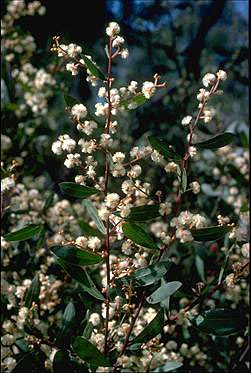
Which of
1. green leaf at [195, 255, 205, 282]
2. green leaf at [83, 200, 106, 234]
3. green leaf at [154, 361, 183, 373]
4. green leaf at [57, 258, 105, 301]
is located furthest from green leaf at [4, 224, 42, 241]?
green leaf at [195, 255, 205, 282]

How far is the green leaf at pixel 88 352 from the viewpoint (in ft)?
3.34

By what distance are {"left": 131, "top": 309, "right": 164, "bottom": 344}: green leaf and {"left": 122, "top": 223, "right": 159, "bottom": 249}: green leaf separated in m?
0.13

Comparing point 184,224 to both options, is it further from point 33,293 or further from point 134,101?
point 33,293

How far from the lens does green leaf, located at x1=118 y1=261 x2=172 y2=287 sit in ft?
3.35

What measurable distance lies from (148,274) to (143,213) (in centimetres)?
11

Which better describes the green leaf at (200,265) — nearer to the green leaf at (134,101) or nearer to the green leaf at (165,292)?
the green leaf at (165,292)

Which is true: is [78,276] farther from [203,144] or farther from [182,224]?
[203,144]

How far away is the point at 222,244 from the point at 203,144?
3.32 feet

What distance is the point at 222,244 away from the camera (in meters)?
1.99

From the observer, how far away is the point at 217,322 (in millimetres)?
1145

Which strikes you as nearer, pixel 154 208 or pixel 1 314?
pixel 154 208

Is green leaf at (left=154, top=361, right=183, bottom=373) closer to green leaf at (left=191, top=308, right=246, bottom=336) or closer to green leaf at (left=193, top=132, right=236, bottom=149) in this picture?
green leaf at (left=191, top=308, right=246, bottom=336)

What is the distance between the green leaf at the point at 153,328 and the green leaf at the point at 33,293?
0.32 meters

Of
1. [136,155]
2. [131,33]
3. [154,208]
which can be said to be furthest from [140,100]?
[131,33]
